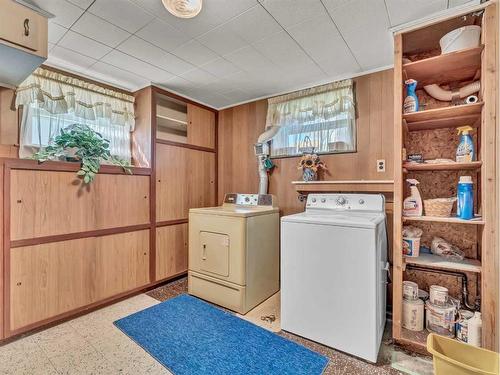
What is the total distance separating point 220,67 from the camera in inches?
97.1

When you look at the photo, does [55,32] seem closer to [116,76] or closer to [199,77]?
[116,76]

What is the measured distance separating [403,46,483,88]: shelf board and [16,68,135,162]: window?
2.82m

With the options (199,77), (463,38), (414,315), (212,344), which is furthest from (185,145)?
(414,315)

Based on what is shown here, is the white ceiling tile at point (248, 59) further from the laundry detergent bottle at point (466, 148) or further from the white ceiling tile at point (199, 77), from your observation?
the laundry detergent bottle at point (466, 148)

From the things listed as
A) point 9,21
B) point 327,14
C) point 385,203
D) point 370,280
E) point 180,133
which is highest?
point 327,14

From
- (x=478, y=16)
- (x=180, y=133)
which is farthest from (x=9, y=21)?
(x=478, y=16)

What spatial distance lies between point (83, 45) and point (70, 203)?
1306mm

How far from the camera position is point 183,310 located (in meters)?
2.37

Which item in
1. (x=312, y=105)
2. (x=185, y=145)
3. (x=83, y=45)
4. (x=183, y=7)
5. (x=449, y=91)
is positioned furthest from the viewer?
(x=185, y=145)

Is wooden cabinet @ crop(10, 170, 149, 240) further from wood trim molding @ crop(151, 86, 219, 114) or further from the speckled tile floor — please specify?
wood trim molding @ crop(151, 86, 219, 114)

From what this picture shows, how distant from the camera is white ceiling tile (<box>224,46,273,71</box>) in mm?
2158

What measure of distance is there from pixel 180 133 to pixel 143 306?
6.66 feet

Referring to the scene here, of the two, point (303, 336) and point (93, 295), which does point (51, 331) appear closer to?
point (93, 295)

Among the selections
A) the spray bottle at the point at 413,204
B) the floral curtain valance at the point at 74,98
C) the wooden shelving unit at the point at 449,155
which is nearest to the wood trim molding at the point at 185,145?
the floral curtain valance at the point at 74,98
